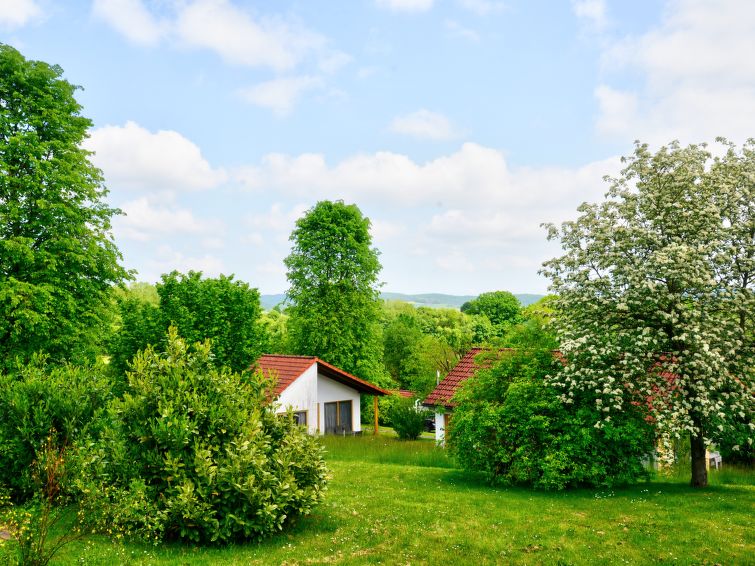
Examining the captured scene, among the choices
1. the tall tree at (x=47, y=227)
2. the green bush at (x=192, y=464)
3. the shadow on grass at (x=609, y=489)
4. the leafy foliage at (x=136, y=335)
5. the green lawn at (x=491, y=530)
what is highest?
the tall tree at (x=47, y=227)

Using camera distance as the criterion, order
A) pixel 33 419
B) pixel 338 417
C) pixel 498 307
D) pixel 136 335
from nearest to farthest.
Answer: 1. pixel 33 419
2. pixel 136 335
3. pixel 338 417
4. pixel 498 307

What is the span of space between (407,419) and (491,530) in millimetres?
21255

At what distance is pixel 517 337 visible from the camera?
19.9 m

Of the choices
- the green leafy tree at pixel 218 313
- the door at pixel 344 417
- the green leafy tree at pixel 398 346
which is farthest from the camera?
the green leafy tree at pixel 398 346

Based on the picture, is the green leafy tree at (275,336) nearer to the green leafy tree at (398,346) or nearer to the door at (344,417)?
the door at (344,417)

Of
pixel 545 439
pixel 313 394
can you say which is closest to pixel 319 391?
pixel 313 394

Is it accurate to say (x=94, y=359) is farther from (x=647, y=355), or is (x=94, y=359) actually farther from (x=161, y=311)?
(x=647, y=355)

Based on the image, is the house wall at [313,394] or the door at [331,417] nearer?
the house wall at [313,394]

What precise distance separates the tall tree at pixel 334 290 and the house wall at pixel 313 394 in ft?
19.0

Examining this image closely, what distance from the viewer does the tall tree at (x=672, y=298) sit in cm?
1603

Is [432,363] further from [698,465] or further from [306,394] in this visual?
[698,465]

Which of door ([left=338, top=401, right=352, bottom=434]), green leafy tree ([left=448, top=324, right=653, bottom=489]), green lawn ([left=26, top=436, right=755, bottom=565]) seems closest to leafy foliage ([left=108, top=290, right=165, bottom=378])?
green lawn ([left=26, top=436, right=755, bottom=565])

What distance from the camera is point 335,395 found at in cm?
4047

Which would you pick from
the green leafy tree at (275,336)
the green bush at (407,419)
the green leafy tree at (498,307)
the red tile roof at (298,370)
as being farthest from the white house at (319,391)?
the green leafy tree at (498,307)
